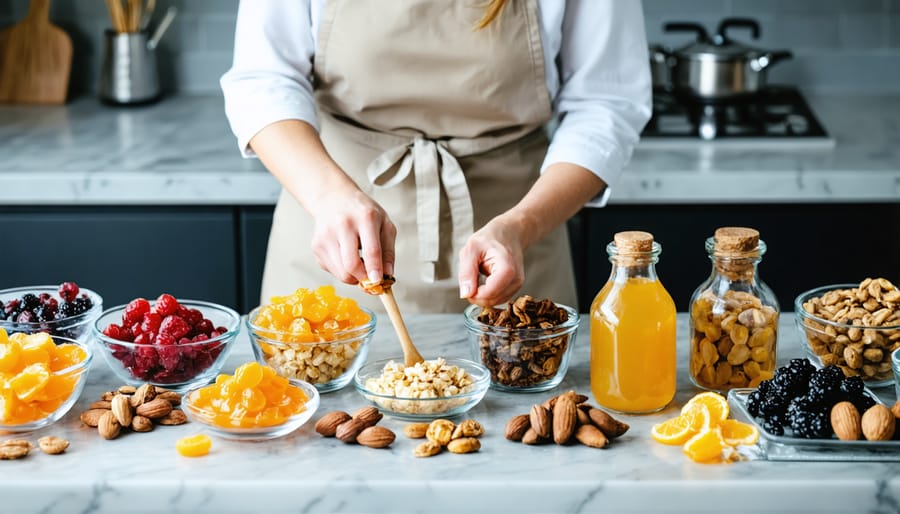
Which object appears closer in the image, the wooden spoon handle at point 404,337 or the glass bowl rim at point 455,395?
the glass bowl rim at point 455,395

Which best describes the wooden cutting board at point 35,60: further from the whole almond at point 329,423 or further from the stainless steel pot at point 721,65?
the whole almond at point 329,423

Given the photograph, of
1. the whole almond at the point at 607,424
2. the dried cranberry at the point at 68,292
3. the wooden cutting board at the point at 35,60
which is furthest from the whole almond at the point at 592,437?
the wooden cutting board at the point at 35,60

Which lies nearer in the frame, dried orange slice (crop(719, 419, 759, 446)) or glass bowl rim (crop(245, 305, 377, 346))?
dried orange slice (crop(719, 419, 759, 446))

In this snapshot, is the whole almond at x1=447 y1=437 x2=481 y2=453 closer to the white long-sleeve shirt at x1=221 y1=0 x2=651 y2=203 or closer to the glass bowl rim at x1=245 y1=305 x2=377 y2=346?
the glass bowl rim at x1=245 y1=305 x2=377 y2=346

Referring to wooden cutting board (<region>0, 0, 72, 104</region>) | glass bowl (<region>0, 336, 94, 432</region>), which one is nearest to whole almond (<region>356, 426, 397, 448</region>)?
glass bowl (<region>0, 336, 94, 432</region>)

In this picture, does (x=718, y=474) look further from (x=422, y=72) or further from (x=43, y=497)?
(x=422, y=72)

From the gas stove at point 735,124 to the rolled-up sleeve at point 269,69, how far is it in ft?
3.21

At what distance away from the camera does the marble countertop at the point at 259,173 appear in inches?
92.2

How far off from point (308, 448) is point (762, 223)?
1.45 metres

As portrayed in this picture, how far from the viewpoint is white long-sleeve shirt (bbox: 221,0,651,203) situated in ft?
5.69

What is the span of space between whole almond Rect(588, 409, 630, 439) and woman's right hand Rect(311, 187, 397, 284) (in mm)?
323

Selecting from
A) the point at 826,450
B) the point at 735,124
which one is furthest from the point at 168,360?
the point at 735,124

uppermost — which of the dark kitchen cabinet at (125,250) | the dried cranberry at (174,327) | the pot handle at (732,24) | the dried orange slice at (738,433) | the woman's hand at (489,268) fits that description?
the pot handle at (732,24)

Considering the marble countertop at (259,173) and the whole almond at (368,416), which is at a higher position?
the whole almond at (368,416)
